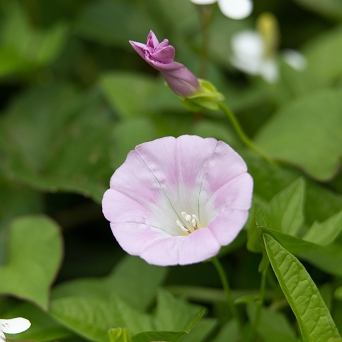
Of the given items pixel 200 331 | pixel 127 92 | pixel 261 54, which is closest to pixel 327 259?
pixel 200 331

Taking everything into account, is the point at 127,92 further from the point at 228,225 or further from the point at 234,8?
the point at 228,225

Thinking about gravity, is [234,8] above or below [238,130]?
above

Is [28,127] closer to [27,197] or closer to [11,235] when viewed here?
[27,197]

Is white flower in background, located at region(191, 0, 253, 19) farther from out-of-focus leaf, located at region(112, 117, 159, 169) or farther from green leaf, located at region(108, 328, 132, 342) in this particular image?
green leaf, located at region(108, 328, 132, 342)

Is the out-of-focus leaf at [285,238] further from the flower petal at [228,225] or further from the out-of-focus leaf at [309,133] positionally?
the out-of-focus leaf at [309,133]

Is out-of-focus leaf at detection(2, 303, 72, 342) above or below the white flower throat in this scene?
below

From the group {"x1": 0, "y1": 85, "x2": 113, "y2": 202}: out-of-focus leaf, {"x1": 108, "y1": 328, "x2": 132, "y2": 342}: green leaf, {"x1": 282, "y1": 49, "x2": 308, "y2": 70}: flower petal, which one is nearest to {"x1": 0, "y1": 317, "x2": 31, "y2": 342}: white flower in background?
{"x1": 108, "y1": 328, "x2": 132, "y2": 342}: green leaf

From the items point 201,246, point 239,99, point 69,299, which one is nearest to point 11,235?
point 69,299
